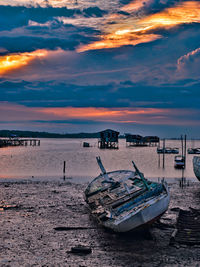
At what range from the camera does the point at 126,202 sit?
591 inches

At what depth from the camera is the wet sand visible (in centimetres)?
1077

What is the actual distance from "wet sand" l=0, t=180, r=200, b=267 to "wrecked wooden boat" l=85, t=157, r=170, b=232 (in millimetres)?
832

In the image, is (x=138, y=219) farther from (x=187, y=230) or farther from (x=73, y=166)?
(x=73, y=166)

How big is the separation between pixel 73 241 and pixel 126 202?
3.43 meters

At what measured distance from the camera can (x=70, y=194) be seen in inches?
975

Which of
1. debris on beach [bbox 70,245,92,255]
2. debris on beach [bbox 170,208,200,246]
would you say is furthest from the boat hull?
debris on beach [bbox 70,245,92,255]

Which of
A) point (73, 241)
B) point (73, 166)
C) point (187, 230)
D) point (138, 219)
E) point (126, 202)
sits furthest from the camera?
point (73, 166)

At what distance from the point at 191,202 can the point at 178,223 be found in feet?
25.2

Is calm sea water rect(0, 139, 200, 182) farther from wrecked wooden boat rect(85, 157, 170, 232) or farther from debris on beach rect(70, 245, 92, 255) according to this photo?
Answer: debris on beach rect(70, 245, 92, 255)

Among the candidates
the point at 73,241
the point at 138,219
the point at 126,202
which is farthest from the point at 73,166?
the point at 138,219

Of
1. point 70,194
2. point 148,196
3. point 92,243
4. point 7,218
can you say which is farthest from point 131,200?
point 70,194

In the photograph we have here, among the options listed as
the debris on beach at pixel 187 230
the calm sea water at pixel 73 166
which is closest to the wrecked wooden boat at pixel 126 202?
the debris on beach at pixel 187 230

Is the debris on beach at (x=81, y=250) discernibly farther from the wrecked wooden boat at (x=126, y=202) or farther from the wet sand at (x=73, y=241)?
the wrecked wooden boat at (x=126, y=202)

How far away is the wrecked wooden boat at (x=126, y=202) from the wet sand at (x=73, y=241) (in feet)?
2.73
